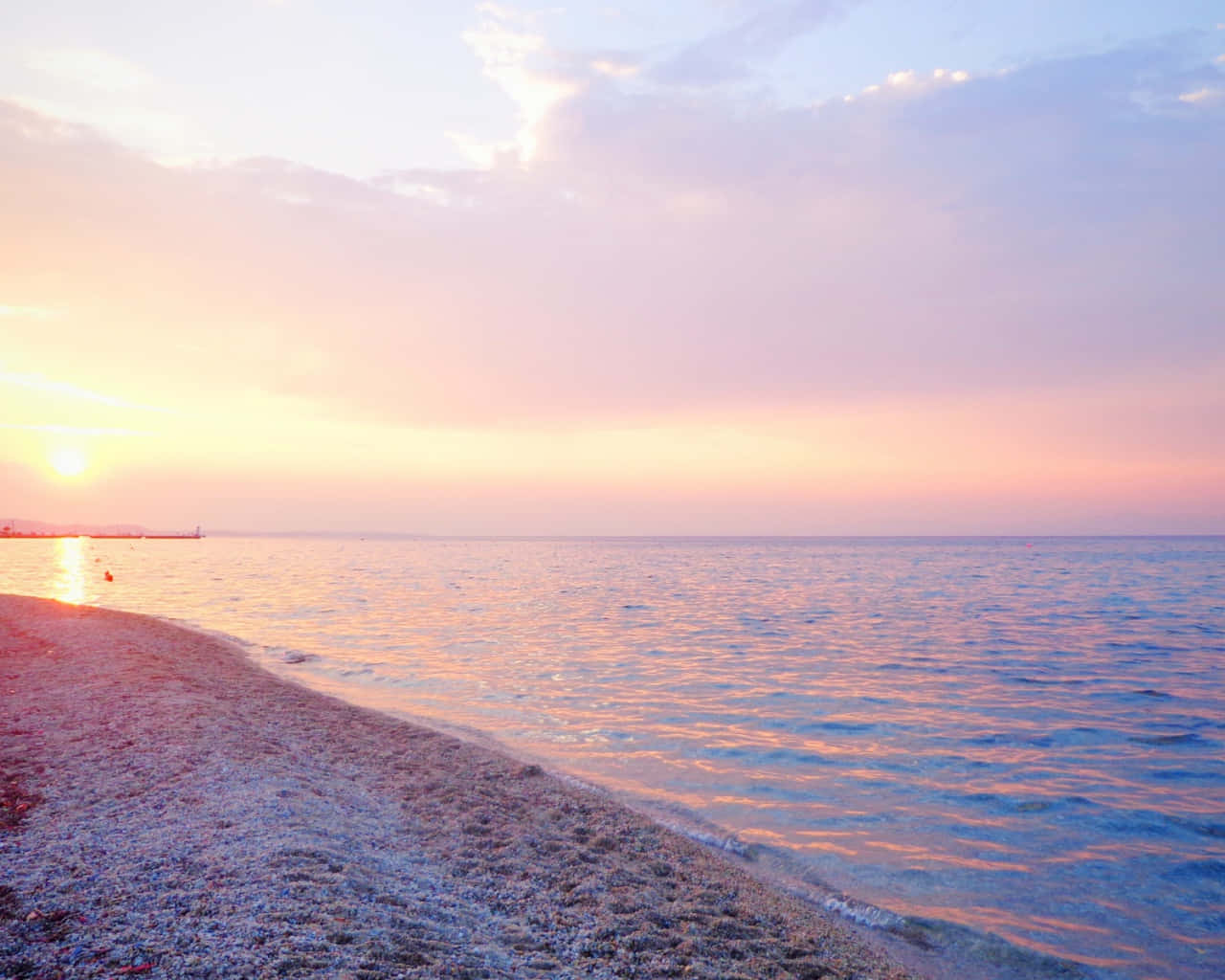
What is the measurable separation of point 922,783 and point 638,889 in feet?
19.9

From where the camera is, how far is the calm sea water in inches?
312

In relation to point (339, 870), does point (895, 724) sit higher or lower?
lower

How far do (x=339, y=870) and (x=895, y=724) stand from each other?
37.3 feet

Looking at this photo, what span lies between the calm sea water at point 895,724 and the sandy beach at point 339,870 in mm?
1751

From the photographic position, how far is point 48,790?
7828 mm

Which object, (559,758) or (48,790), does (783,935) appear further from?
(48,790)

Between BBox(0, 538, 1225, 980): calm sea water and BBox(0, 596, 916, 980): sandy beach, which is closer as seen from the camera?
BBox(0, 596, 916, 980): sandy beach

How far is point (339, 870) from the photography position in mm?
6316

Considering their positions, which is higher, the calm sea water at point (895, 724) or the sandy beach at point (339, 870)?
the sandy beach at point (339, 870)

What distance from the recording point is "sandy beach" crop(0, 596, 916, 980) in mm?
4840

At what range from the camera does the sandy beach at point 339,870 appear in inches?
191

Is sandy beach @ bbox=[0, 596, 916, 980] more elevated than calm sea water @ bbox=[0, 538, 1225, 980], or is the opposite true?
sandy beach @ bbox=[0, 596, 916, 980]

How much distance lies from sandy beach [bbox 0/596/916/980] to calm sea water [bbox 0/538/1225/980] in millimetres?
1751

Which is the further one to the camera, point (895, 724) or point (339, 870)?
point (895, 724)
